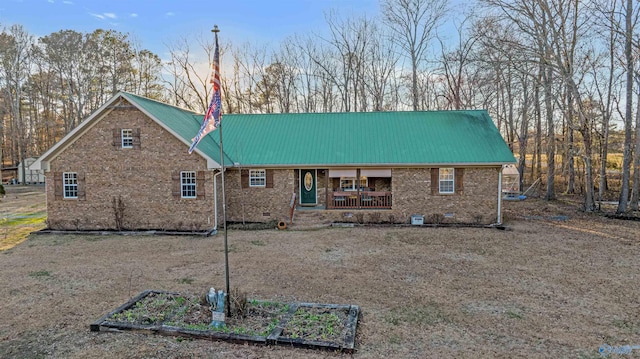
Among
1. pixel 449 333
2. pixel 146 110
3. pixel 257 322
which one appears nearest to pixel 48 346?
pixel 257 322

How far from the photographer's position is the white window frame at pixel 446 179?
1800 centimetres

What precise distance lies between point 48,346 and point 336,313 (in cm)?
509

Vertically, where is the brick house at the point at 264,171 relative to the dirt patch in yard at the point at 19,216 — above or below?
above

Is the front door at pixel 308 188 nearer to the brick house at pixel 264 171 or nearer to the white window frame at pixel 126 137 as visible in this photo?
the brick house at pixel 264 171

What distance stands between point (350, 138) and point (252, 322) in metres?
13.5

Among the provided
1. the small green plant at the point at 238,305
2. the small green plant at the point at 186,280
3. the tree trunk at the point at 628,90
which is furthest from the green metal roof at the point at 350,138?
the small green plant at the point at 238,305

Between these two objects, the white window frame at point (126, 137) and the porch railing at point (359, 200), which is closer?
the white window frame at point (126, 137)

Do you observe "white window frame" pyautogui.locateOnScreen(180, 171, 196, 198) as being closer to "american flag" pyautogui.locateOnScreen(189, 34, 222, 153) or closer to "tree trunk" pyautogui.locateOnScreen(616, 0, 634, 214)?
"american flag" pyautogui.locateOnScreen(189, 34, 222, 153)

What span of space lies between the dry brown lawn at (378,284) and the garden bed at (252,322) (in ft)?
0.57

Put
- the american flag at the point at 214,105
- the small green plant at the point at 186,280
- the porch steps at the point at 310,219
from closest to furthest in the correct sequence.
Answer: the american flag at the point at 214,105 → the small green plant at the point at 186,280 → the porch steps at the point at 310,219

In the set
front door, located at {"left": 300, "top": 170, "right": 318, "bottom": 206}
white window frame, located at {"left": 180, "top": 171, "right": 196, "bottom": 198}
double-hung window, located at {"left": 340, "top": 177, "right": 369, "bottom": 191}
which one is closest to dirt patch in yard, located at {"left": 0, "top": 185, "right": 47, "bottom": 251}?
white window frame, located at {"left": 180, "top": 171, "right": 196, "bottom": 198}

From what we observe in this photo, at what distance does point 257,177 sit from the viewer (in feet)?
61.0

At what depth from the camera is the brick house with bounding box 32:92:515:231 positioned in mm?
16797

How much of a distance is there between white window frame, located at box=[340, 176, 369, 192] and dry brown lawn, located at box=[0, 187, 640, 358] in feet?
10.2
